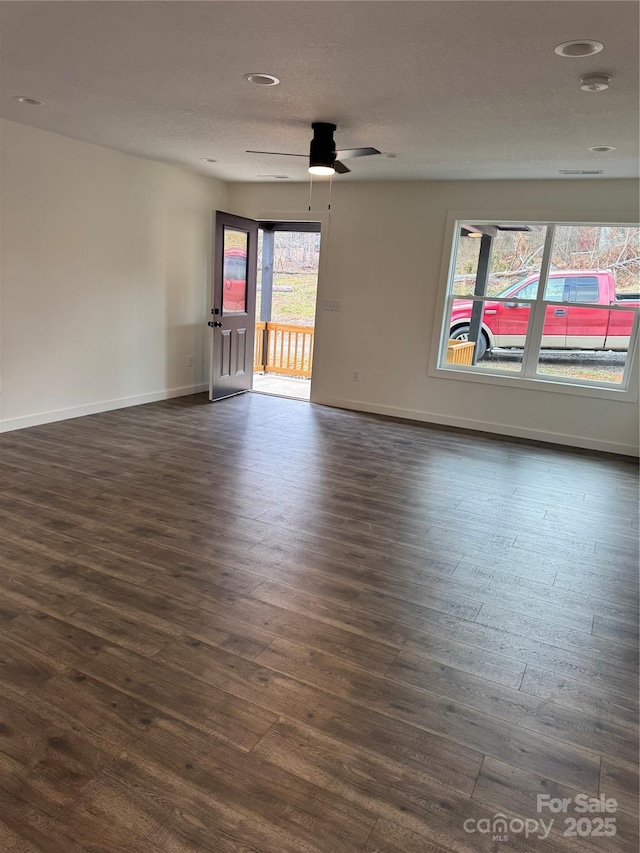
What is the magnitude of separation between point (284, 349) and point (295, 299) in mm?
2009

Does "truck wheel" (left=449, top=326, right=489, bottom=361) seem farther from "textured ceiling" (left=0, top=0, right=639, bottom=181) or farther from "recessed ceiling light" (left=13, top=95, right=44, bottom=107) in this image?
"recessed ceiling light" (left=13, top=95, right=44, bottom=107)

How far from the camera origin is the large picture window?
5371 millimetres

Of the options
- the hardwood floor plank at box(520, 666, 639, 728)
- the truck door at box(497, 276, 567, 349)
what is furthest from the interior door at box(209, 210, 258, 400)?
the hardwood floor plank at box(520, 666, 639, 728)

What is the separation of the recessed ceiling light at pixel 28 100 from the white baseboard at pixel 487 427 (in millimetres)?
4066

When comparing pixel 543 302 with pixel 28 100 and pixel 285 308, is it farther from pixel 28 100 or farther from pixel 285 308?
pixel 285 308

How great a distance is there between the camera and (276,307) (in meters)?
10.6

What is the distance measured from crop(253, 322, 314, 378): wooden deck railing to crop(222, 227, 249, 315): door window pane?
1829mm

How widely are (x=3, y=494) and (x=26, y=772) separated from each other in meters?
2.33

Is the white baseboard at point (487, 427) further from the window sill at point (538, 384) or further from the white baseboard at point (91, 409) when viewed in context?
the white baseboard at point (91, 409)

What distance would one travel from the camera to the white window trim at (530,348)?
530 centimetres

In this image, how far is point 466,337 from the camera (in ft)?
20.1

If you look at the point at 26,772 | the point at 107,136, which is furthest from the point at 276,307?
the point at 26,772

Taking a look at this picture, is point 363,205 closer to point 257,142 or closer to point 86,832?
point 257,142

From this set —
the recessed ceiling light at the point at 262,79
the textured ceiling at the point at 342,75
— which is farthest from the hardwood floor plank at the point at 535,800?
the recessed ceiling light at the point at 262,79
